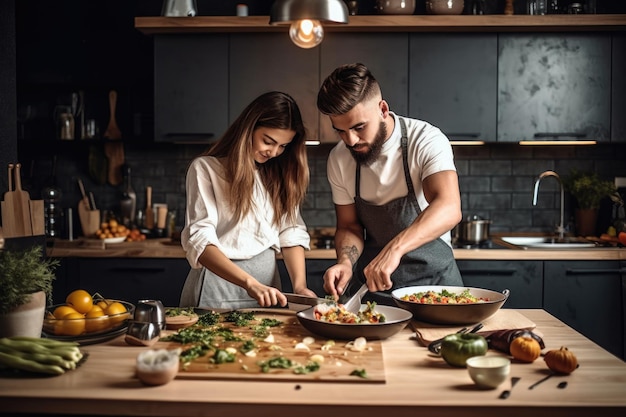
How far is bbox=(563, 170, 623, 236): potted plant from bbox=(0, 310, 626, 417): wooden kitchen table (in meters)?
2.94

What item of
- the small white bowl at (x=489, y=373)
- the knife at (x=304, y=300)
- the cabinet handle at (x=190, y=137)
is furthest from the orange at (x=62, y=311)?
the cabinet handle at (x=190, y=137)

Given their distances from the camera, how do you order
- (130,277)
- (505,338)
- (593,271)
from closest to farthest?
(505,338), (593,271), (130,277)

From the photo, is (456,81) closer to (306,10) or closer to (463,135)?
(463,135)

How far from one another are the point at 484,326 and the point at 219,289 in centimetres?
111

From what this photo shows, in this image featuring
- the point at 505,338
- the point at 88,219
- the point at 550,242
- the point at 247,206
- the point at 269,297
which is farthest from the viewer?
the point at 88,219

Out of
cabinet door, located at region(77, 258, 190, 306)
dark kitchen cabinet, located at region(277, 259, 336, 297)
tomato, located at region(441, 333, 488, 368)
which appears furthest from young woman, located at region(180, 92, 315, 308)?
cabinet door, located at region(77, 258, 190, 306)

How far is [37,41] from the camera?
4.66 m

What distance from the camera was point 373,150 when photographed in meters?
2.89

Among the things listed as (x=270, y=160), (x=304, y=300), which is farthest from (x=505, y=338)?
(x=270, y=160)

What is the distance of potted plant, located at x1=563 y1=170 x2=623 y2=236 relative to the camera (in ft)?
14.8

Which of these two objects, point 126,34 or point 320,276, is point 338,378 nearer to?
point 320,276

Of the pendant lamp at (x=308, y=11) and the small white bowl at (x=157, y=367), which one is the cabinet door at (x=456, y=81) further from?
the small white bowl at (x=157, y=367)

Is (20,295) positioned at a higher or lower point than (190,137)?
lower

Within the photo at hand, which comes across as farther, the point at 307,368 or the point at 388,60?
the point at 388,60
